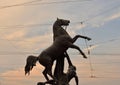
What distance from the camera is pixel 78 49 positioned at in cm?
1867

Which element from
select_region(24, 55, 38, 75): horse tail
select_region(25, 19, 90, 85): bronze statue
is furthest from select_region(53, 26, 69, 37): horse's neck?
select_region(24, 55, 38, 75): horse tail

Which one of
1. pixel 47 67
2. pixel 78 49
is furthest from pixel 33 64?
pixel 78 49

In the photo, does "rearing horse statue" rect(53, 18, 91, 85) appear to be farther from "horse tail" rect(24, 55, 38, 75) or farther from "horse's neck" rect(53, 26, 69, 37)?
"horse tail" rect(24, 55, 38, 75)

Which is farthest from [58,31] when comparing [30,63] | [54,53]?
[30,63]

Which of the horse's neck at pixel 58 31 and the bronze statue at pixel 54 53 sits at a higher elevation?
the horse's neck at pixel 58 31

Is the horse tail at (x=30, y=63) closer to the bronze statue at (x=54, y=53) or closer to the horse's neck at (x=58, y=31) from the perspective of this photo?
the bronze statue at (x=54, y=53)

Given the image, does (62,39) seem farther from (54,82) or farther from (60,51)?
(54,82)

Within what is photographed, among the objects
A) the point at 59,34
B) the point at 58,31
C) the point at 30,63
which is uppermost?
the point at 58,31

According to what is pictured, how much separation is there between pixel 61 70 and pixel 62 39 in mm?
1260

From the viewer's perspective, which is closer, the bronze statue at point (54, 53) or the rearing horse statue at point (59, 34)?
the bronze statue at point (54, 53)

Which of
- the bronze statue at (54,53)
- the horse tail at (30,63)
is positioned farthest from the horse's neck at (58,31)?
the horse tail at (30,63)

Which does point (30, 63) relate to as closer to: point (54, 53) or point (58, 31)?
point (54, 53)

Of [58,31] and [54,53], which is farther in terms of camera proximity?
[58,31]

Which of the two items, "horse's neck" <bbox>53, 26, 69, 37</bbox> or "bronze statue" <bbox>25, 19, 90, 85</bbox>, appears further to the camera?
"horse's neck" <bbox>53, 26, 69, 37</bbox>
